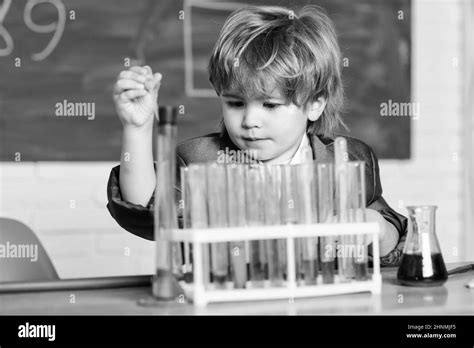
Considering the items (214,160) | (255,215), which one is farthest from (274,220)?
(214,160)

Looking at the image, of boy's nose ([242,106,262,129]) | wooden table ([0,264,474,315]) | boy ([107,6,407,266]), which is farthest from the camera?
boy's nose ([242,106,262,129])

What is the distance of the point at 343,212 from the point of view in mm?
867

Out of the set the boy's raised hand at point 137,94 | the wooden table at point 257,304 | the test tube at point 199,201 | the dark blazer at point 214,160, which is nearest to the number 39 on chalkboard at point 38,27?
the dark blazer at point 214,160

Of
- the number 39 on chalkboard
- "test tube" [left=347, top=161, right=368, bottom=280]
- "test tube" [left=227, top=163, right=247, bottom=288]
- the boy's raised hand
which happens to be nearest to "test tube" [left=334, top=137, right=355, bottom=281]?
"test tube" [left=347, top=161, right=368, bottom=280]

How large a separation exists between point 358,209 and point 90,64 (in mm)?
1500

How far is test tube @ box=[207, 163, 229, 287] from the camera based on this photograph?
81 cm

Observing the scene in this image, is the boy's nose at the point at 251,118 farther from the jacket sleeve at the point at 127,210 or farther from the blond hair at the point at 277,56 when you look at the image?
the jacket sleeve at the point at 127,210

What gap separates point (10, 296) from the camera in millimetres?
904

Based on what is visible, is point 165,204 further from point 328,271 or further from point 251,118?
point 251,118

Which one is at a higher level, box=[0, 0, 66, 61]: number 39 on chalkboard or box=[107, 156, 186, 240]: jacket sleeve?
box=[0, 0, 66, 61]: number 39 on chalkboard

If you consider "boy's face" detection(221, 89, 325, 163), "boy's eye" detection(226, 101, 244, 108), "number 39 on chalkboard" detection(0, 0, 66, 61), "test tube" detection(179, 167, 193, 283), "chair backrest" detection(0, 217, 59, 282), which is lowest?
"chair backrest" detection(0, 217, 59, 282)

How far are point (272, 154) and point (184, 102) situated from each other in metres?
1.05

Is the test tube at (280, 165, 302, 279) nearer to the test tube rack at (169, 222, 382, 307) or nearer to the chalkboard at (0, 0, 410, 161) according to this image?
the test tube rack at (169, 222, 382, 307)

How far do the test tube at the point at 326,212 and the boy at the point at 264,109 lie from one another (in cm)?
19
